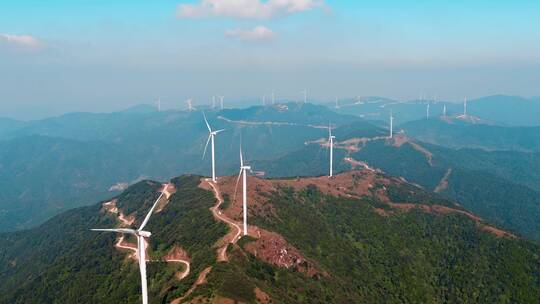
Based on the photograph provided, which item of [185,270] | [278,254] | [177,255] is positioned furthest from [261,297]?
[177,255]

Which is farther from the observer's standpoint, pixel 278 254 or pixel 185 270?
pixel 278 254

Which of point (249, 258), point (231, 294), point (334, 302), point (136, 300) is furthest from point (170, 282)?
point (334, 302)

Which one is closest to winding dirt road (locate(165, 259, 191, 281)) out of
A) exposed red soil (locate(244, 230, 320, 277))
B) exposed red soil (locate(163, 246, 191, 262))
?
exposed red soil (locate(163, 246, 191, 262))

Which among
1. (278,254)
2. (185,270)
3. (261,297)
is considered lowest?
(185,270)

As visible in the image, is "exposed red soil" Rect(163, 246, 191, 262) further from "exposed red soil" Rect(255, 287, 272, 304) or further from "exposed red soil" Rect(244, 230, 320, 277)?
"exposed red soil" Rect(255, 287, 272, 304)

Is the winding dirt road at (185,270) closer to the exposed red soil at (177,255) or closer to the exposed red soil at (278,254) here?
the exposed red soil at (177,255)

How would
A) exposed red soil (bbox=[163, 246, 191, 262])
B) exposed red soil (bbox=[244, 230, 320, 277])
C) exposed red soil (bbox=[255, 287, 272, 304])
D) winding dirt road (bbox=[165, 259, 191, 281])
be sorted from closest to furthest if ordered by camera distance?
exposed red soil (bbox=[255, 287, 272, 304]) → winding dirt road (bbox=[165, 259, 191, 281]) → exposed red soil (bbox=[244, 230, 320, 277]) → exposed red soil (bbox=[163, 246, 191, 262])

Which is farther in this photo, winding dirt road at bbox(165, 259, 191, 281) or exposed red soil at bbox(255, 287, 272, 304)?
winding dirt road at bbox(165, 259, 191, 281)

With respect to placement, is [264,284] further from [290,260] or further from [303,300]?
[290,260]

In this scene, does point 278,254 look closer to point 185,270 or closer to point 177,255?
point 185,270
